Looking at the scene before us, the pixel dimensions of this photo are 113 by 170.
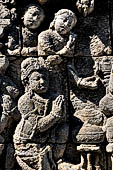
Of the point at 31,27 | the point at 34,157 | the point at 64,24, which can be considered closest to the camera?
the point at 34,157

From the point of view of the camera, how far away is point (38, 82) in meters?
5.84

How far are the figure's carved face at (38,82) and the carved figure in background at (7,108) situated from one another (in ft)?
0.76

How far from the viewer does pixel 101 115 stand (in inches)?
231

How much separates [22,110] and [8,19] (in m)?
1.22

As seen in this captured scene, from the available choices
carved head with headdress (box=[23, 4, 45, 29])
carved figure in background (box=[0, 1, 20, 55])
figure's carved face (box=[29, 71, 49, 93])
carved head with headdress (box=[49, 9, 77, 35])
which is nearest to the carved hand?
carved head with headdress (box=[49, 9, 77, 35])

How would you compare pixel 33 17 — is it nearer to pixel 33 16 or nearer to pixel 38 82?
pixel 33 16

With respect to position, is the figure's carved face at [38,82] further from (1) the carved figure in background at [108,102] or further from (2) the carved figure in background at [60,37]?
(1) the carved figure in background at [108,102]

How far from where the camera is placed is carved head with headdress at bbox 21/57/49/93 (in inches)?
230

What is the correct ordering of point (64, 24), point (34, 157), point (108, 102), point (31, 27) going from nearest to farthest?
point (34, 157), point (108, 102), point (64, 24), point (31, 27)

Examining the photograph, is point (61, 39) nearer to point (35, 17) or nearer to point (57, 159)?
point (35, 17)

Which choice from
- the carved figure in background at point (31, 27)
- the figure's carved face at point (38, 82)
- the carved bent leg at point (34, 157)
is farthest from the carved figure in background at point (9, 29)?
the carved bent leg at point (34, 157)

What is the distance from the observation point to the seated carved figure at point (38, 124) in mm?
5750

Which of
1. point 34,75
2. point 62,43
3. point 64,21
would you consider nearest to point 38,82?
point 34,75

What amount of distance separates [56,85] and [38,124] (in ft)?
1.89
